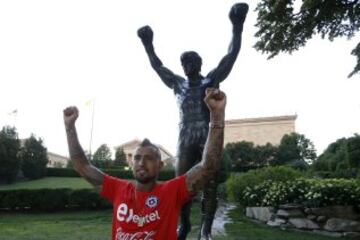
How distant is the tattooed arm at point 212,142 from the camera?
8.41ft

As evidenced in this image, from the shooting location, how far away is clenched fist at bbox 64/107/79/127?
3.13 meters

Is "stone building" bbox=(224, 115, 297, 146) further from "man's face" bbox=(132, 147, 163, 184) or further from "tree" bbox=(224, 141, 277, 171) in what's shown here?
"man's face" bbox=(132, 147, 163, 184)

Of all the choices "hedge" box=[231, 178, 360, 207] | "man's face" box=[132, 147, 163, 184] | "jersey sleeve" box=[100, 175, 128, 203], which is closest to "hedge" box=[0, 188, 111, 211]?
"hedge" box=[231, 178, 360, 207]

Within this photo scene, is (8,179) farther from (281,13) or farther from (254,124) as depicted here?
(254,124)

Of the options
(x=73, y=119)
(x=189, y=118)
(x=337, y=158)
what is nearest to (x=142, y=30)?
(x=189, y=118)

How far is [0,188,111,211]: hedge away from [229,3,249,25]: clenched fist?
13415mm

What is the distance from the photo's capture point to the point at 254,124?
66438 millimetres

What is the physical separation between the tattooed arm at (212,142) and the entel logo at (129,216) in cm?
27

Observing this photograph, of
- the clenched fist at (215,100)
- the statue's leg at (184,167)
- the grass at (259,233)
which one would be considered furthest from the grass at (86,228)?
the clenched fist at (215,100)

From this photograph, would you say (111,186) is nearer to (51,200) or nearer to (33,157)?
(51,200)

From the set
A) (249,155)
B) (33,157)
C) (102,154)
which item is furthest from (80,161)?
(102,154)

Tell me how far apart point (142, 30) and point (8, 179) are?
25437 mm

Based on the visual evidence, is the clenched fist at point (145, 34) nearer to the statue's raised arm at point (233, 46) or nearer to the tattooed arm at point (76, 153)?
the statue's raised arm at point (233, 46)

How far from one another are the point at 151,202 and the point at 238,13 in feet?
8.95
